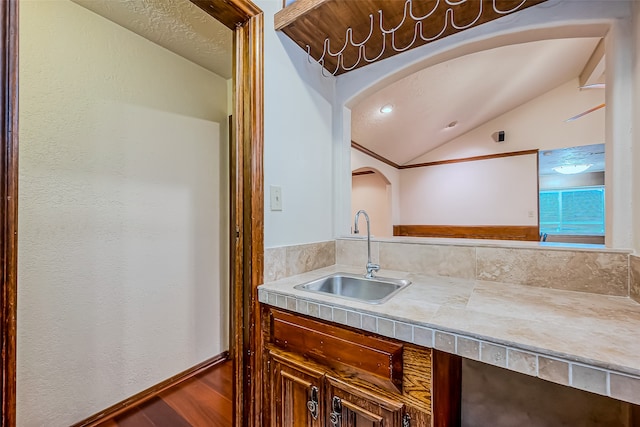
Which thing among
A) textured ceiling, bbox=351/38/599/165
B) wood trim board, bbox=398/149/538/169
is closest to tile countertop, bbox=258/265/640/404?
textured ceiling, bbox=351/38/599/165

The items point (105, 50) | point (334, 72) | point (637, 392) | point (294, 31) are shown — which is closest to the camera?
point (637, 392)

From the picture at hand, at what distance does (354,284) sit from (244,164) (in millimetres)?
783

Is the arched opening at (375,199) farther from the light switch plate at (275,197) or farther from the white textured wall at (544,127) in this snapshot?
the light switch plate at (275,197)

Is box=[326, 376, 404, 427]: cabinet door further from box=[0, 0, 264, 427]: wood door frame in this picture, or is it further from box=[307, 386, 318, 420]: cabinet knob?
box=[0, 0, 264, 427]: wood door frame

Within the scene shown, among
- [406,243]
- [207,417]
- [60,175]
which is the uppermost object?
[60,175]

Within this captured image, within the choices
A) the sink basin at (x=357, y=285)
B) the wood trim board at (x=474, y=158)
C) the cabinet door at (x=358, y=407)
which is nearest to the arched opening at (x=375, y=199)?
the wood trim board at (x=474, y=158)

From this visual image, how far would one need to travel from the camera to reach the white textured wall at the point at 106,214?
1.27 metres

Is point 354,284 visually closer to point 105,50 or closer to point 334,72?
point 334,72

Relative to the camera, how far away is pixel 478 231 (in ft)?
15.9

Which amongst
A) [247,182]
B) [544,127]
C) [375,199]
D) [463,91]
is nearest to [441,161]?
[375,199]

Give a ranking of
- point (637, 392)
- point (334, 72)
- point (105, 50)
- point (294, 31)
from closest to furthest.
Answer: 1. point (637, 392)
2. point (294, 31)
3. point (105, 50)
4. point (334, 72)

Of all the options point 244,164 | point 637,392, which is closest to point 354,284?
point 244,164

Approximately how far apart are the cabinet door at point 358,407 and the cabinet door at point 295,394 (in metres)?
0.05

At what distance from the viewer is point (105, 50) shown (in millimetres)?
1502
